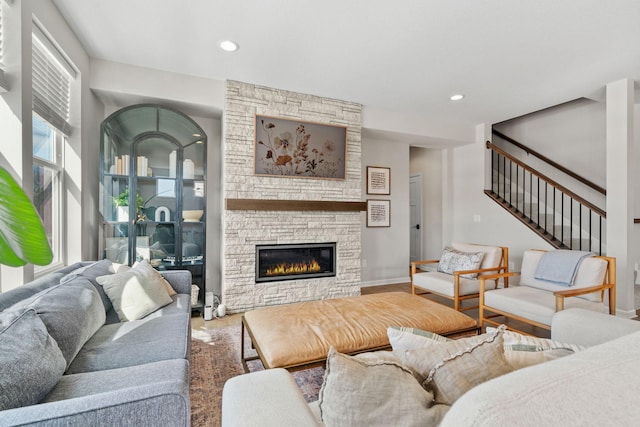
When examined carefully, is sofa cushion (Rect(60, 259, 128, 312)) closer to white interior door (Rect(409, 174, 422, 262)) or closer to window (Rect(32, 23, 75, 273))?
window (Rect(32, 23, 75, 273))

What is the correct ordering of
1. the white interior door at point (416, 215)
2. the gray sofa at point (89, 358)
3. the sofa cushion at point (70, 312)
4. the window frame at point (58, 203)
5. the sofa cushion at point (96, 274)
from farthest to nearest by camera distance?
the white interior door at point (416, 215)
the window frame at point (58, 203)
the sofa cushion at point (96, 274)
the sofa cushion at point (70, 312)
the gray sofa at point (89, 358)

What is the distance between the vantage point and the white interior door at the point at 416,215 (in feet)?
20.0

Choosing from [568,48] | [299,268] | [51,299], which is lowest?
[299,268]

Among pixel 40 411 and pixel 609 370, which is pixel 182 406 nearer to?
pixel 40 411

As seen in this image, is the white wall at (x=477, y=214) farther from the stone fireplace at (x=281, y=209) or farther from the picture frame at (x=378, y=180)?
the stone fireplace at (x=281, y=209)

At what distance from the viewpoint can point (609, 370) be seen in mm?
620

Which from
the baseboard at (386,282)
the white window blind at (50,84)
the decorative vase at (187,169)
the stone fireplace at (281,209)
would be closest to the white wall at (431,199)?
the baseboard at (386,282)

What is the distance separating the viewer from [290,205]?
360cm

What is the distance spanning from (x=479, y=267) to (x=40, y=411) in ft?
12.2

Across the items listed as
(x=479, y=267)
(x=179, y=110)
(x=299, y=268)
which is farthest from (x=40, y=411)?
(x=479, y=267)

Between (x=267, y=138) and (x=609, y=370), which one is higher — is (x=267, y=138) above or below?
above

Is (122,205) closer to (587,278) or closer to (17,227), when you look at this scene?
(17,227)

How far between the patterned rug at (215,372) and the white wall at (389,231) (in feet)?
8.41

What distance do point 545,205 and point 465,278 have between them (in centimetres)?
243
